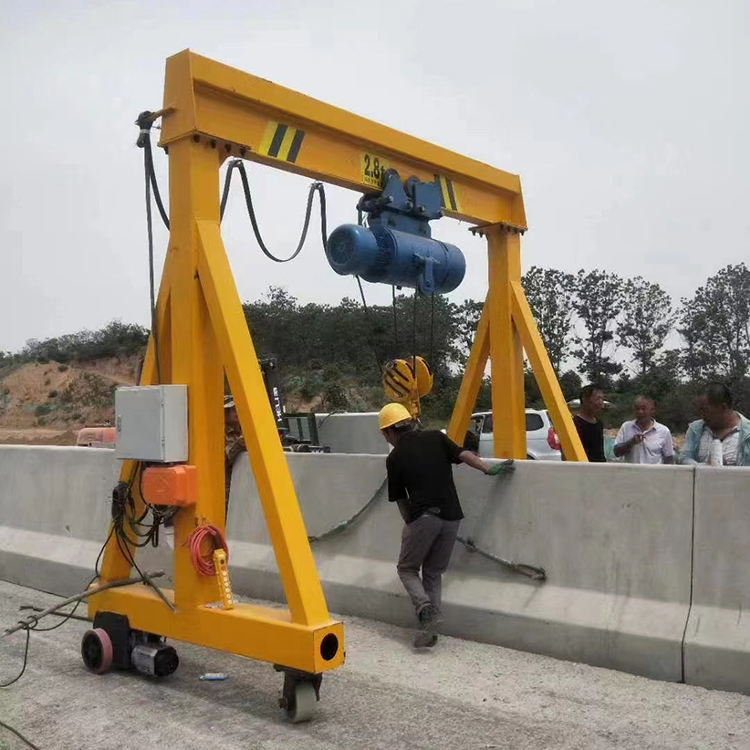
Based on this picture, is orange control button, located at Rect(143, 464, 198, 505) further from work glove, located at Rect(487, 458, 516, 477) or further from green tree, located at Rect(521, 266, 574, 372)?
green tree, located at Rect(521, 266, 574, 372)

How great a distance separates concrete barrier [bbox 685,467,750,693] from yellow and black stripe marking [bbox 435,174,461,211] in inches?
125

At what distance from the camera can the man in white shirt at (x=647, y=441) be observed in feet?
25.1

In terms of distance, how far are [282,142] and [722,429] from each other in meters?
3.82

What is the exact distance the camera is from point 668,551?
16.0 ft

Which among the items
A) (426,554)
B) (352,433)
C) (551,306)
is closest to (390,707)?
(426,554)

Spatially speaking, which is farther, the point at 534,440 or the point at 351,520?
the point at 534,440

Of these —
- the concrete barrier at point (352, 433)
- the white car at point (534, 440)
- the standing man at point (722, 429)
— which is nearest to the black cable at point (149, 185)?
the standing man at point (722, 429)

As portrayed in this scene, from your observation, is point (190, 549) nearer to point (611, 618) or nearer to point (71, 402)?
point (611, 618)

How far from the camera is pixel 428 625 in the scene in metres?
5.43

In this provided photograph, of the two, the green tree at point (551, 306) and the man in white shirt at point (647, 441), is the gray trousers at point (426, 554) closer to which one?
the man in white shirt at point (647, 441)

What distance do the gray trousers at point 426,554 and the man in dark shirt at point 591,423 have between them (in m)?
2.83

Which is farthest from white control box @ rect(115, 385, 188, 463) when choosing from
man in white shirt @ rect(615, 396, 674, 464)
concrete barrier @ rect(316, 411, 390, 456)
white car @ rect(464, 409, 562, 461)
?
white car @ rect(464, 409, 562, 461)

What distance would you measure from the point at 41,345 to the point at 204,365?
8351 cm

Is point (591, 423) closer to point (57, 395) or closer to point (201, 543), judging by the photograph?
point (201, 543)
